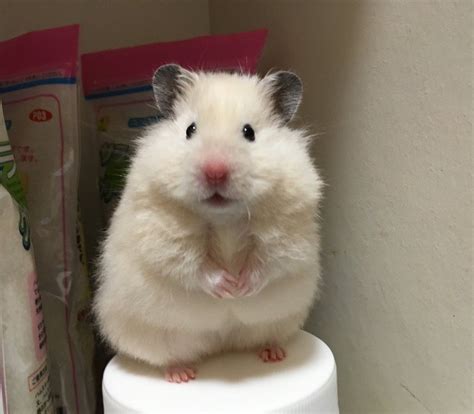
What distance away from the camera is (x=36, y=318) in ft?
2.85

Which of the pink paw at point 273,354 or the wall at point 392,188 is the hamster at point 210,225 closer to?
the pink paw at point 273,354

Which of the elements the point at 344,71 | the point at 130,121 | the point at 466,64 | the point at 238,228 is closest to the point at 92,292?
the point at 130,121

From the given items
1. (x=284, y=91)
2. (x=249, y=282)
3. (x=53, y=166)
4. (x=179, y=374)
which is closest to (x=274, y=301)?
(x=249, y=282)

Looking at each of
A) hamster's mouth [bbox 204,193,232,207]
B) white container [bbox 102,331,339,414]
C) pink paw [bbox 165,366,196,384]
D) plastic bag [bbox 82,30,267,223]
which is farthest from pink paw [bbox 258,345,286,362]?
plastic bag [bbox 82,30,267,223]

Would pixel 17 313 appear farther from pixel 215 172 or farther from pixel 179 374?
pixel 215 172

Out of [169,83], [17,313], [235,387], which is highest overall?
[169,83]

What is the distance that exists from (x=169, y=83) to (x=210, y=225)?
23 cm

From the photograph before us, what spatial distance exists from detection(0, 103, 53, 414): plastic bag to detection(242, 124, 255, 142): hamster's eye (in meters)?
0.38

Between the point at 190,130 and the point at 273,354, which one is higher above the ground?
the point at 190,130

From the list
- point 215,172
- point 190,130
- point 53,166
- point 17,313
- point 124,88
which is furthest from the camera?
point 124,88

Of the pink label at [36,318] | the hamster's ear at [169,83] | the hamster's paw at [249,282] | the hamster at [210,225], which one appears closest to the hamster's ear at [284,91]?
the hamster at [210,225]

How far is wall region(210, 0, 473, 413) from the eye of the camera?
2.37 feet

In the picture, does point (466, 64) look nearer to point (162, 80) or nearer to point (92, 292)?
point (162, 80)

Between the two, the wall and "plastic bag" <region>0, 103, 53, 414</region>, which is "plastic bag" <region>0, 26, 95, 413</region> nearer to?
"plastic bag" <region>0, 103, 53, 414</region>
